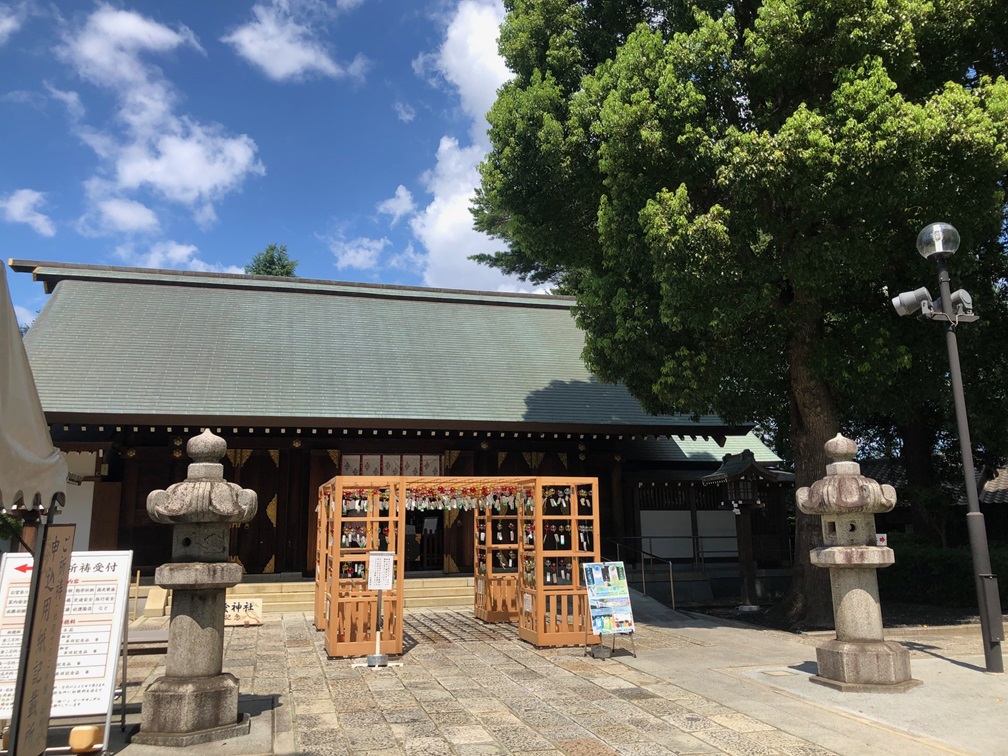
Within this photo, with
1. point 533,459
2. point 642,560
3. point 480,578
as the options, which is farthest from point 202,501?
point 533,459

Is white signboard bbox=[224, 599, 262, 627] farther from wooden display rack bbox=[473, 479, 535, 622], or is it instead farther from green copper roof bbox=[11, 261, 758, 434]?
wooden display rack bbox=[473, 479, 535, 622]

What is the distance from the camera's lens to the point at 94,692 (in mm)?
5875

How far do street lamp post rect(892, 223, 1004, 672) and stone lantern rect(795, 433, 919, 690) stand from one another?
4.58 feet

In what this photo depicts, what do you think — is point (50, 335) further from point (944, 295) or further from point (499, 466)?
point (944, 295)

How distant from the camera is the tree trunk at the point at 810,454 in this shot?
1205 centimetres

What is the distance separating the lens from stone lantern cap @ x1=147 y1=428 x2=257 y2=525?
20.9ft

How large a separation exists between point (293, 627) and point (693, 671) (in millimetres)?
6853

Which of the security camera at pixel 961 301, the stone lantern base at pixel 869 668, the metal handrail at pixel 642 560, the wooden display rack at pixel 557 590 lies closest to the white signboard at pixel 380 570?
the wooden display rack at pixel 557 590

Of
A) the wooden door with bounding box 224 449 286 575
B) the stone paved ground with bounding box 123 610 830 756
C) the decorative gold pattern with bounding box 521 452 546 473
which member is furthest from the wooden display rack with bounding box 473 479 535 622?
the wooden door with bounding box 224 449 286 575

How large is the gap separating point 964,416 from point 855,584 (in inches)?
109

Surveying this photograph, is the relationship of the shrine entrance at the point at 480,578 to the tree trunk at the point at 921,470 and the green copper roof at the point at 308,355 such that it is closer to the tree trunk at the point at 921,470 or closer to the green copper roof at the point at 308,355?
the green copper roof at the point at 308,355

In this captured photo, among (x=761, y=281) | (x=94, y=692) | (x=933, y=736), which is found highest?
(x=761, y=281)

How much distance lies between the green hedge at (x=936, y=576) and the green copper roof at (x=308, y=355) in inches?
181

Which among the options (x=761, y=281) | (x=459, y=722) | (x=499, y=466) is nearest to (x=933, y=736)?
(x=459, y=722)
